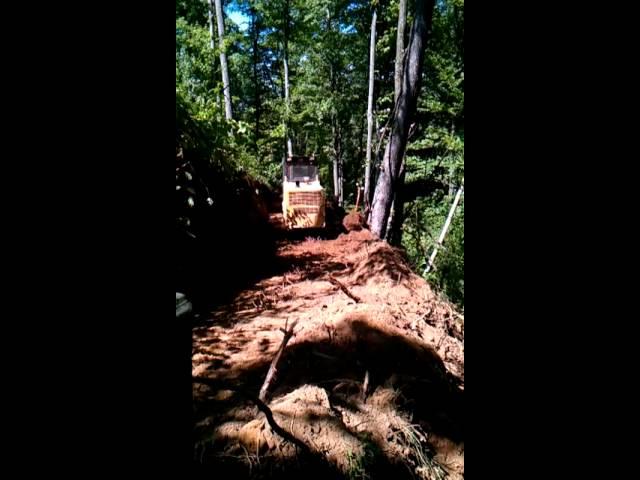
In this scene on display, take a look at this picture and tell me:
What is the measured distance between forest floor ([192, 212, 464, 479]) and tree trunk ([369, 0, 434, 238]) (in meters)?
2.49

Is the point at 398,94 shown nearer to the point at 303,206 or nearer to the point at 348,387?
the point at 303,206

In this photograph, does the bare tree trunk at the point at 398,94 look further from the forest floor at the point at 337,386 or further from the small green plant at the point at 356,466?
the small green plant at the point at 356,466

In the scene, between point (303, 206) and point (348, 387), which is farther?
point (303, 206)

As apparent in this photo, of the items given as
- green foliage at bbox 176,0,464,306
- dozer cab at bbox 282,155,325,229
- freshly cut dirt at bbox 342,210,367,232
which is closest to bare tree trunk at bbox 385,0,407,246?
green foliage at bbox 176,0,464,306

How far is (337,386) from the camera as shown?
3.35 meters

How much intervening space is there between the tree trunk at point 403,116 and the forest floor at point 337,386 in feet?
8.15

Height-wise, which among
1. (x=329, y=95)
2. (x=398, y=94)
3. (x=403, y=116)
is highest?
(x=329, y=95)

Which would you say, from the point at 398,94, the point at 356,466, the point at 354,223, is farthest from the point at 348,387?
the point at 354,223

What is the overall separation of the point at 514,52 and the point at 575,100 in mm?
179

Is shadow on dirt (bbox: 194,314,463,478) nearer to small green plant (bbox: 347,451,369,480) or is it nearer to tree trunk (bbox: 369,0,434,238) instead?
small green plant (bbox: 347,451,369,480)

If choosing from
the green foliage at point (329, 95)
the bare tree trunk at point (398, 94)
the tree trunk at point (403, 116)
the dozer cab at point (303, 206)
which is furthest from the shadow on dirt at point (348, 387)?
the dozer cab at point (303, 206)

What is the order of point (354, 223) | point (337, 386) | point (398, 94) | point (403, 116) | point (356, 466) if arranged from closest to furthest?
point (356, 466), point (337, 386), point (403, 116), point (398, 94), point (354, 223)

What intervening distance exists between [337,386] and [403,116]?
7.00 metres

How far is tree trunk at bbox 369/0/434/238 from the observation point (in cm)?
805
